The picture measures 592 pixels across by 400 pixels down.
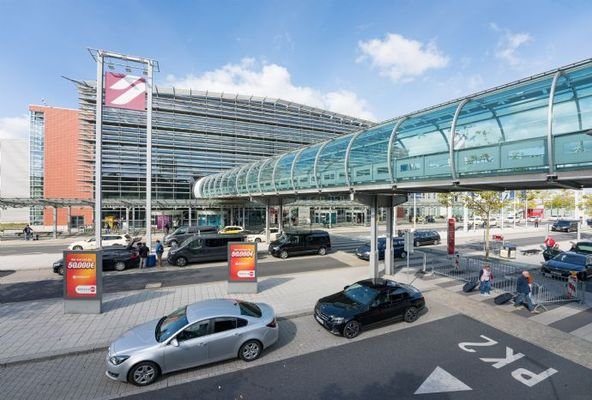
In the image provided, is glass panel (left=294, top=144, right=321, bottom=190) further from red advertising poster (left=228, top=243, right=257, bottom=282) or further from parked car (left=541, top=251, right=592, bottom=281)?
parked car (left=541, top=251, right=592, bottom=281)

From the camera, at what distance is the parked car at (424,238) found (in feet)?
86.3

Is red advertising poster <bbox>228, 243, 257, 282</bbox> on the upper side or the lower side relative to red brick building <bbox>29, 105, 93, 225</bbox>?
lower

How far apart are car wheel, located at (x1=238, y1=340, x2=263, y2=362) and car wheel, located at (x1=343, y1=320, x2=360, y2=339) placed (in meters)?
2.41

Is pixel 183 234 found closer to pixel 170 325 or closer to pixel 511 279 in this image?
pixel 170 325

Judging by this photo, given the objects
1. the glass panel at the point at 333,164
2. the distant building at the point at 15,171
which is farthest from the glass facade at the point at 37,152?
the glass panel at the point at 333,164

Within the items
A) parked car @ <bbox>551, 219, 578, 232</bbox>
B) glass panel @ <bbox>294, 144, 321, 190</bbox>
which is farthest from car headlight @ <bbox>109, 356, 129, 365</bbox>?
parked car @ <bbox>551, 219, 578, 232</bbox>

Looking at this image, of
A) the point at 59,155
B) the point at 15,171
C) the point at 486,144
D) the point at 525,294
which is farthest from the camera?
the point at 15,171

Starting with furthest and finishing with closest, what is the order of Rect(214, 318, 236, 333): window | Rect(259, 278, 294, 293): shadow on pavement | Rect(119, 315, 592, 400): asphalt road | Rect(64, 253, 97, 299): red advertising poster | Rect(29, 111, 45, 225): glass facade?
Rect(29, 111, 45, 225): glass facade → Rect(259, 278, 294, 293): shadow on pavement → Rect(64, 253, 97, 299): red advertising poster → Rect(214, 318, 236, 333): window → Rect(119, 315, 592, 400): asphalt road

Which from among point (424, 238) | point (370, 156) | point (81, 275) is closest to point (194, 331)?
point (81, 275)

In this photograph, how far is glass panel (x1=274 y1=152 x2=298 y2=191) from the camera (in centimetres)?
1966

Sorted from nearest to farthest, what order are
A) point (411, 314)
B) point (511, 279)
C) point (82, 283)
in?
1. point (411, 314)
2. point (82, 283)
3. point (511, 279)

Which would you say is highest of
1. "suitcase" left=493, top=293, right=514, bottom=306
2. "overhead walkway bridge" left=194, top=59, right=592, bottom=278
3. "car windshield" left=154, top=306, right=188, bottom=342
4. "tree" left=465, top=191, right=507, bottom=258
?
"overhead walkway bridge" left=194, top=59, right=592, bottom=278

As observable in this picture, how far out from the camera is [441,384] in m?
5.93

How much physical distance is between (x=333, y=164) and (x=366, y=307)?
341 inches
